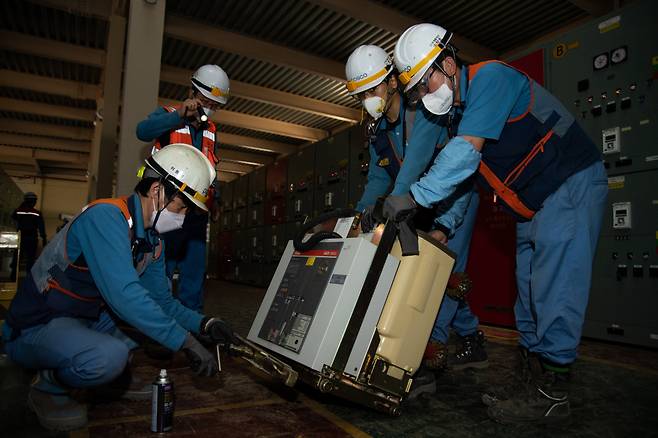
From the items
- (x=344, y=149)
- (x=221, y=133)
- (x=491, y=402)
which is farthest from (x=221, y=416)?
(x=221, y=133)

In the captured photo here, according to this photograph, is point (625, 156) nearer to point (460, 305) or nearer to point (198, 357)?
point (460, 305)

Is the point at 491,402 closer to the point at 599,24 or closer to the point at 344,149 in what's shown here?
the point at 599,24

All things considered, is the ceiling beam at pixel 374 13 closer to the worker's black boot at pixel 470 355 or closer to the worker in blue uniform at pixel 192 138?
the worker in blue uniform at pixel 192 138

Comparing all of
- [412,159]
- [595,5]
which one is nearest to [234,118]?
[595,5]

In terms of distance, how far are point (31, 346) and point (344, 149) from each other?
594cm

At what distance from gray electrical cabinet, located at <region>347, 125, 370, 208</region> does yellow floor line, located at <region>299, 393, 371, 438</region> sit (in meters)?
4.86

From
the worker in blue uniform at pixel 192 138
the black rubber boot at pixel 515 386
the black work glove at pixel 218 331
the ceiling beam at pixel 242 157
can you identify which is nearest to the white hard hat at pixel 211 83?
the worker in blue uniform at pixel 192 138

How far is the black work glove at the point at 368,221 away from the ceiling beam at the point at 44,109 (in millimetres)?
12418

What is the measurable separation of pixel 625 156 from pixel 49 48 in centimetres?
898

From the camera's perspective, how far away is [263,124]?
1192cm

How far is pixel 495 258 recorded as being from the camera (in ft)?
14.8

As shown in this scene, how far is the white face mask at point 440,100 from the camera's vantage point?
197 cm

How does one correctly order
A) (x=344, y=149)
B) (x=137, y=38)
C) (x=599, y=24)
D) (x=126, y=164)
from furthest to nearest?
(x=344, y=149)
(x=137, y=38)
(x=126, y=164)
(x=599, y=24)

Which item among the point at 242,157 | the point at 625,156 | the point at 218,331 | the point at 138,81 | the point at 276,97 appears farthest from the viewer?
the point at 242,157
